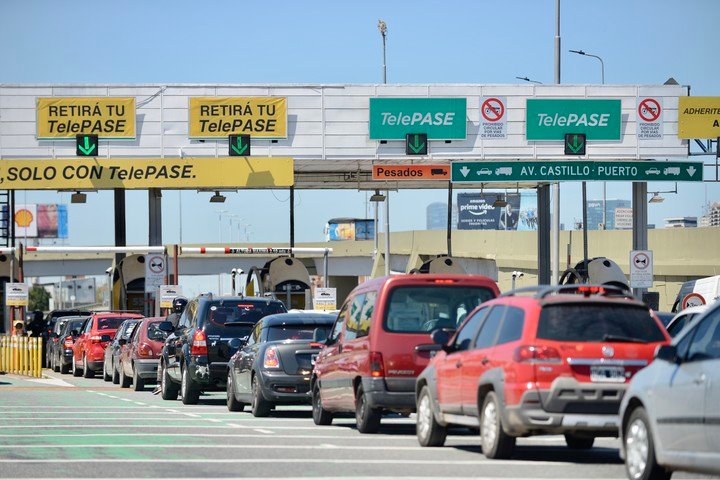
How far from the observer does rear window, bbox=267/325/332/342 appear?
2103cm

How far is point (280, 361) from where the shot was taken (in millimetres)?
20219

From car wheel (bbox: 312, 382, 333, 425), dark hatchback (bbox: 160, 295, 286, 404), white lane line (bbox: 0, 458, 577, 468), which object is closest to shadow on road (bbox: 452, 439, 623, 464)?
white lane line (bbox: 0, 458, 577, 468)

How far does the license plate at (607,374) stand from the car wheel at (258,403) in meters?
8.17

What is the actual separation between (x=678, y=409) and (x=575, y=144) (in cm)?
3392

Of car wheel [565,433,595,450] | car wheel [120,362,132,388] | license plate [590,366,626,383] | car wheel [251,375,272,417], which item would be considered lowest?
car wheel [120,362,132,388]

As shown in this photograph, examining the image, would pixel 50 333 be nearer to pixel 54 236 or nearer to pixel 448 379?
pixel 448 379

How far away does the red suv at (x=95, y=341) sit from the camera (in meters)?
37.0

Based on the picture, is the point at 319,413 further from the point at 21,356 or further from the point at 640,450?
the point at 21,356

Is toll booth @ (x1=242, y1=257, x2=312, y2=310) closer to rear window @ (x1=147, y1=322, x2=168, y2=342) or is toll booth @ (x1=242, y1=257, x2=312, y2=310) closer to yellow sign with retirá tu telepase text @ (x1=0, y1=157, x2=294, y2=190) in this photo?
yellow sign with retirá tu telepase text @ (x1=0, y1=157, x2=294, y2=190)

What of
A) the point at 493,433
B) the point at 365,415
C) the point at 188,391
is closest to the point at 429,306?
the point at 365,415

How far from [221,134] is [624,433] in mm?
32651

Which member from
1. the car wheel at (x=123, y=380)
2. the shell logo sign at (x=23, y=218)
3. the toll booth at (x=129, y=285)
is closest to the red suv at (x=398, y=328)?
the car wheel at (x=123, y=380)

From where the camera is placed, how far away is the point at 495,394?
1315 centimetres

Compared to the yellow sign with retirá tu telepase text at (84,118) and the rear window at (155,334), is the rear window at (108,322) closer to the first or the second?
the yellow sign with retirá tu telepase text at (84,118)
